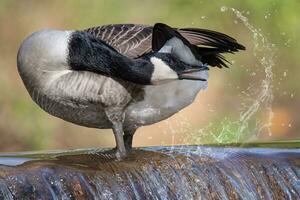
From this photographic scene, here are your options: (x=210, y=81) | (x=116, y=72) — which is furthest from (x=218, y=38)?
(x=210, y=81)

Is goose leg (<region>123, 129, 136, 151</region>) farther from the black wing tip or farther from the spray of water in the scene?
the spray of water

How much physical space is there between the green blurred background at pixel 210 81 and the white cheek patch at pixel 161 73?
182 inches

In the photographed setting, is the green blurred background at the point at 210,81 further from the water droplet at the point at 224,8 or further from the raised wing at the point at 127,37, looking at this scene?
the raised wing at the point at 127,37

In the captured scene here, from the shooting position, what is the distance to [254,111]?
988 centimetres

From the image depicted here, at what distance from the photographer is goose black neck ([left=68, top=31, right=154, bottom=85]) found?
5.09m

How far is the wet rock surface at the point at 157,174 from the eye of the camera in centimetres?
476

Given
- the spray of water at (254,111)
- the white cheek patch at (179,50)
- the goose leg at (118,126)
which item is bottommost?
the spray of water at (254,111)

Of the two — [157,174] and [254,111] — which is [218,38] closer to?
[157,174]

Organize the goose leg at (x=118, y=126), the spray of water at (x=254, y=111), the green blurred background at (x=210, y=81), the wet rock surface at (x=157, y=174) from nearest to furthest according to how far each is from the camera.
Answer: the wet rock surface at (x=157, y=174), the goose leg at (x=118, y=126), the spray of water at (x=254, y=111), the green blurred background at (x=210, y=81)

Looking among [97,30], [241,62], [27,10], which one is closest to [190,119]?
[241,62]

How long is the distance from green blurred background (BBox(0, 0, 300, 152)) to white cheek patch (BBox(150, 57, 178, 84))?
15.1ft

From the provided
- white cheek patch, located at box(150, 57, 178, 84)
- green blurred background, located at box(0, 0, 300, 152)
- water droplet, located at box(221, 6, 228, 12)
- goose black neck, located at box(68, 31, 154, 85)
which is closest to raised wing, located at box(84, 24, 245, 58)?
goose black neck, located at box(68, 31, 154, 85)

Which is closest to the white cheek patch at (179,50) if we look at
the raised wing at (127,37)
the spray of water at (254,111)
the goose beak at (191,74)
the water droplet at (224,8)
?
the raised wing at (127,37)

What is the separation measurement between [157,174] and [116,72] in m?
0.50
